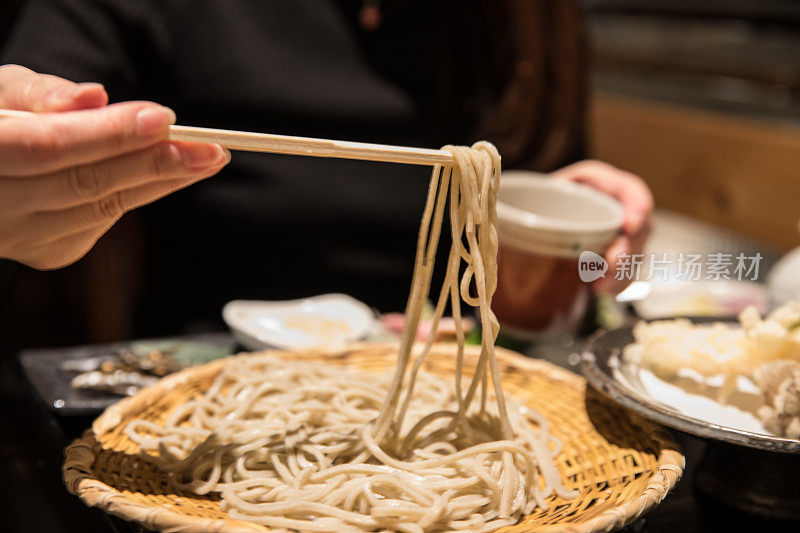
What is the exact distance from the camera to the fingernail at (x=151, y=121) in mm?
734

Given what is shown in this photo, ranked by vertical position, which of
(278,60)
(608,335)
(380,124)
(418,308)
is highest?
(278,60)

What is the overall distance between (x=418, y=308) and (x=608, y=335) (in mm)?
417

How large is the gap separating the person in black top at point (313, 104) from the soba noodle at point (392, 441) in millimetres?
883

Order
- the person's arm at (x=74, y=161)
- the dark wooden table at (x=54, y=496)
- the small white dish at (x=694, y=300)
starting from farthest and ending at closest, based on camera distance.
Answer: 1. the small white dish at (x=694, y=300)
2. the dark wooden table at (x=54, y=496)
3. the person's arm at (x=74, y=161)

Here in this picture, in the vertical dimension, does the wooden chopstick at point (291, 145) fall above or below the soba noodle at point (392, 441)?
above

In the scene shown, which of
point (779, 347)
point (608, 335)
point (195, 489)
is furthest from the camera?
point (608, 335)

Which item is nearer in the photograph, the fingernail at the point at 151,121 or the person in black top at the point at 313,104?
the fingernail at the point at 151,121

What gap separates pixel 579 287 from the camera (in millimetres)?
1377

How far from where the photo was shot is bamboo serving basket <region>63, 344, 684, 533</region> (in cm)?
81

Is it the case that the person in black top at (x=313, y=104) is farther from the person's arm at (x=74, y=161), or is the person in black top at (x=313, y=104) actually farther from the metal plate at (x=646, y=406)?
the person's arm at (x=74, y=161)

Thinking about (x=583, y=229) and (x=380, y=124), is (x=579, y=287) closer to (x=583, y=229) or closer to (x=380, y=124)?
(x=583, y=229)

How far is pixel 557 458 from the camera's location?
1121mm

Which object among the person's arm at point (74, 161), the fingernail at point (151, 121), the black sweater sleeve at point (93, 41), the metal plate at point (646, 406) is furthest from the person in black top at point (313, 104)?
the fingernail at point (151, 121)

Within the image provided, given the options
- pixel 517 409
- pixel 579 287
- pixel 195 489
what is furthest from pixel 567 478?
pixel 195 489
